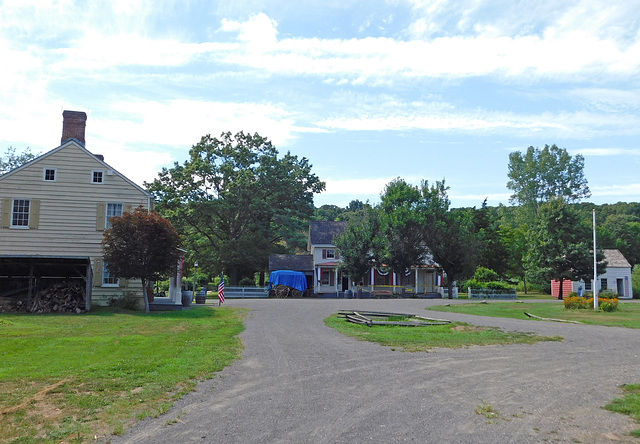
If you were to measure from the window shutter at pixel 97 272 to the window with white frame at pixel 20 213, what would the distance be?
3857 millimetres

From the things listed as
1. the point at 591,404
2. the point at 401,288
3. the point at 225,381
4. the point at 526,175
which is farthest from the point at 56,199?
the point at 526,175

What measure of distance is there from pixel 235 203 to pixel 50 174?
940 inches

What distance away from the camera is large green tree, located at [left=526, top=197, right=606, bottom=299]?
43.3 meters

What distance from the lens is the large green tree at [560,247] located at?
142 ft

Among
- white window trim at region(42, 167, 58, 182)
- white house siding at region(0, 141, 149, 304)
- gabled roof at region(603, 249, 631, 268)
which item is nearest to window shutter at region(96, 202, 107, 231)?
white house siding at region(0, 141, 149, 304)

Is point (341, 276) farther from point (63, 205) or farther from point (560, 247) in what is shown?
point (63, 205)

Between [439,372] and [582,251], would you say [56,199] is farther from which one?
[582,251]

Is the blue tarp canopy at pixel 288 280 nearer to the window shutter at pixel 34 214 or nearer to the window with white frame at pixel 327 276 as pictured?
the window with white frame at pixel 327 276

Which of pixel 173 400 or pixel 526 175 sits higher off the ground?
pixel 526 175

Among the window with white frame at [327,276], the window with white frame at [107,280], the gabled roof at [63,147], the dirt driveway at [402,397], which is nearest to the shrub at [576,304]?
the dirt driveway at [402,397]

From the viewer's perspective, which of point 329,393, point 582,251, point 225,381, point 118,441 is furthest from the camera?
point 582,251

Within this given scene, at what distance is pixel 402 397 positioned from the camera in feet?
26.5

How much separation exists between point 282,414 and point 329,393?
1438 millimetres

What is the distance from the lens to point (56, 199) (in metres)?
26.9
